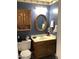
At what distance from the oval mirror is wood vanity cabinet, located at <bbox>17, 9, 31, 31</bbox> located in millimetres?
409

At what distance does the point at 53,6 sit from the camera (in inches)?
131

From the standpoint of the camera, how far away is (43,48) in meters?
3.04

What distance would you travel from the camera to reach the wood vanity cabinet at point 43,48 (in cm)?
295

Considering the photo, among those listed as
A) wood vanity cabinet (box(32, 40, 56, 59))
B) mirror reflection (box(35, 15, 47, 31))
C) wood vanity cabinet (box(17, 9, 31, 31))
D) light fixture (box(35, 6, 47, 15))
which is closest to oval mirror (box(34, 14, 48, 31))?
mirror reflection (box(35, 15, 47, 31))

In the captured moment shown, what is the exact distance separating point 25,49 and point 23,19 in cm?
100

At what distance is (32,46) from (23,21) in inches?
35.5

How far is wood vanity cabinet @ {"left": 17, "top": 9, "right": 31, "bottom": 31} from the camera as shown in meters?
2.90

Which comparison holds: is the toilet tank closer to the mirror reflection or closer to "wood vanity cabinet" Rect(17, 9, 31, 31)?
"wood vanity cabinet" Rect(17, 9, 31, 31)

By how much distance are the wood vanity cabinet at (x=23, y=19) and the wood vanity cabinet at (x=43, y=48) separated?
0.63m
